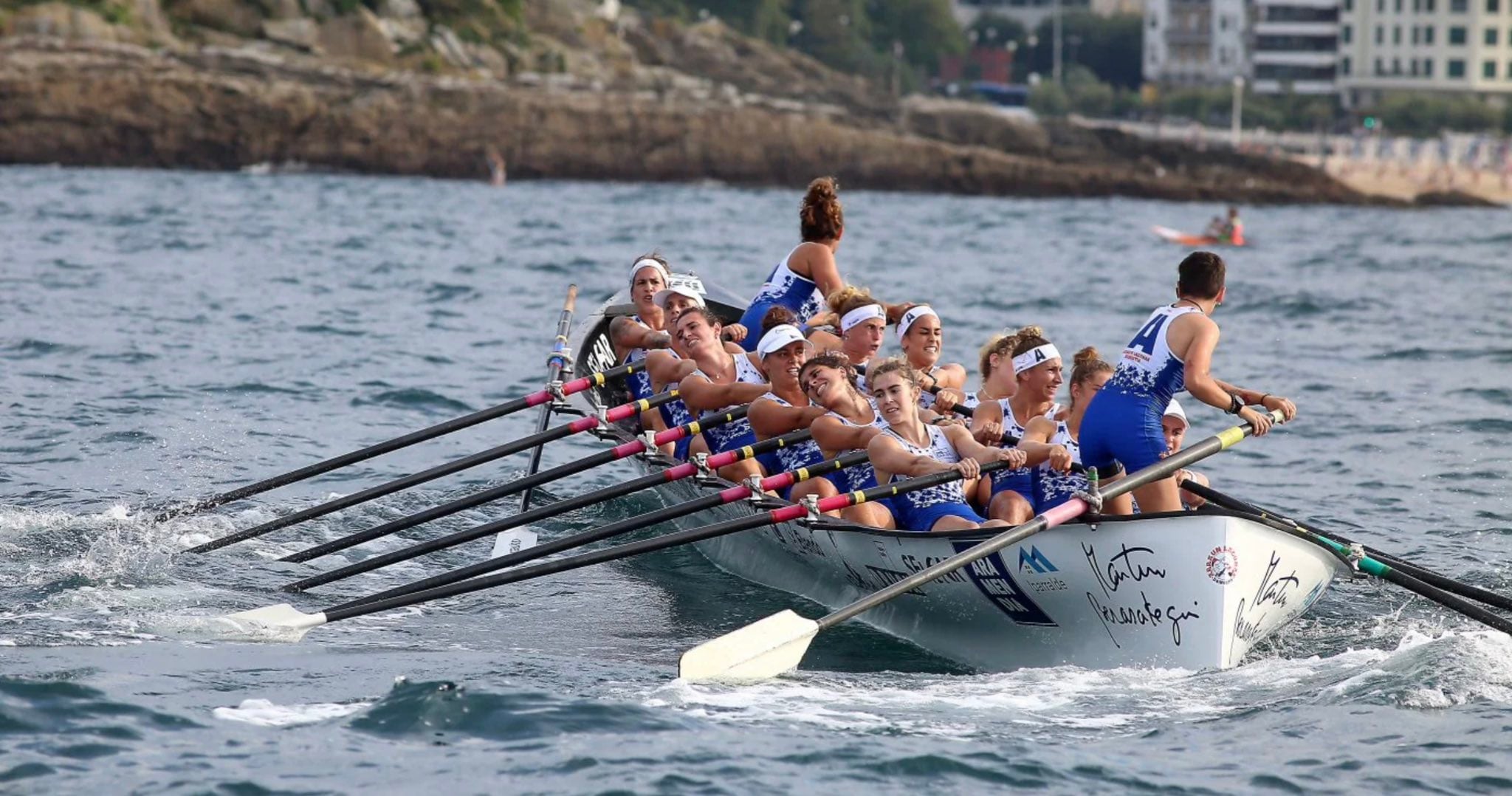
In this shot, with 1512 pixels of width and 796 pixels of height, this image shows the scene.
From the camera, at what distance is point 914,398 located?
9.43 meters

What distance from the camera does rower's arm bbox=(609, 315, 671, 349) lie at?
12422 mm

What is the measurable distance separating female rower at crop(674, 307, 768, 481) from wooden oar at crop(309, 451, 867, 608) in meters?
1.16

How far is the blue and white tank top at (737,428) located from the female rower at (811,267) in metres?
1.01

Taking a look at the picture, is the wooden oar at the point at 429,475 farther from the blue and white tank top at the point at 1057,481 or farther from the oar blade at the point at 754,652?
the oar blade at the point at 754,652

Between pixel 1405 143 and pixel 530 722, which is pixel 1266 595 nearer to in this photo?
pixel 530 722

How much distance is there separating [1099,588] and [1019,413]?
1598 mm

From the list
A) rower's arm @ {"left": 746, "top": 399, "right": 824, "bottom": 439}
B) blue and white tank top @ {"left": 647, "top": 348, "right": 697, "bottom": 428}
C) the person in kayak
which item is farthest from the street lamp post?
the person in kayak

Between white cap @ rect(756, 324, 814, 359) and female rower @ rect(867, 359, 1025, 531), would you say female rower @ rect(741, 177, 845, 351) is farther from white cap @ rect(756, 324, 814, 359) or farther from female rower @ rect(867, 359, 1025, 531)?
female rower @ rect(867, 359, 1025, 531)

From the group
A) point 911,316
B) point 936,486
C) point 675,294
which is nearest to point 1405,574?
point 936,486

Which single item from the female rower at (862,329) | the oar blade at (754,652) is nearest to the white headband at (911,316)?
the female rower at (862,329)

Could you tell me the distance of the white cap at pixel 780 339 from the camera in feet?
33.8

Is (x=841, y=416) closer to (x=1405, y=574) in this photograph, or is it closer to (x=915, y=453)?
(x=915, y=453)

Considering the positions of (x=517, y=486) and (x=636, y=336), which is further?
(x=636, y=336)

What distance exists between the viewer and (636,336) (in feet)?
41.3
